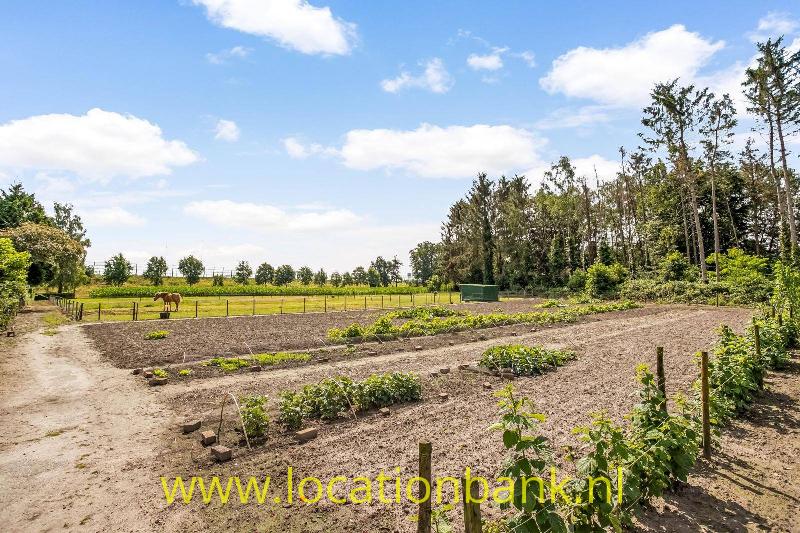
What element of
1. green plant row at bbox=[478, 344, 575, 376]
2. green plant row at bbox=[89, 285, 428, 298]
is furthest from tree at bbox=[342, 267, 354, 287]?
green plant row at bbox=[478, 344, 575, 376]

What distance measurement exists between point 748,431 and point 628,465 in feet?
15.9

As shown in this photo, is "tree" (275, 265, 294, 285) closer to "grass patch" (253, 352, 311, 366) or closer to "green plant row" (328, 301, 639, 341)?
"green plant row" (328, 301, 639, 341)

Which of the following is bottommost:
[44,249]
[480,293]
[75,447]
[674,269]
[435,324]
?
[75,447]

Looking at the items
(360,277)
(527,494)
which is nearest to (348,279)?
(360,277)

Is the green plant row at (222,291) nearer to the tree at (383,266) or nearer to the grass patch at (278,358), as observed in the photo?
the tree at (383,266)

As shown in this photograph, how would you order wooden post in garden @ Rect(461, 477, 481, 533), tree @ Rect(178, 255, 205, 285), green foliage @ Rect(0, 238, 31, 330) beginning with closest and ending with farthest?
1. wooden post in garden @ Rect(461, 477, 481, 533)
2. green foliage @ Rect(0, 238, 31, 330)
3. tree @ Rect(178, 255, 205, 285)

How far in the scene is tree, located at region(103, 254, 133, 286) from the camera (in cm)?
5934

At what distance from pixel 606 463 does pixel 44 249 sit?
149ft

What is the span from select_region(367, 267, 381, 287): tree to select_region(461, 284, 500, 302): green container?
41.8m

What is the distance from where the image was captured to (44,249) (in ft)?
116

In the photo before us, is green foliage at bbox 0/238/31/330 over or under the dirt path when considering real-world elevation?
over

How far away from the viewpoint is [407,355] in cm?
1576

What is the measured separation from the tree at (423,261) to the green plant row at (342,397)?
7747 centimetres

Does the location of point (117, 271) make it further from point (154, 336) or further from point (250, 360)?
point (250, 360)
